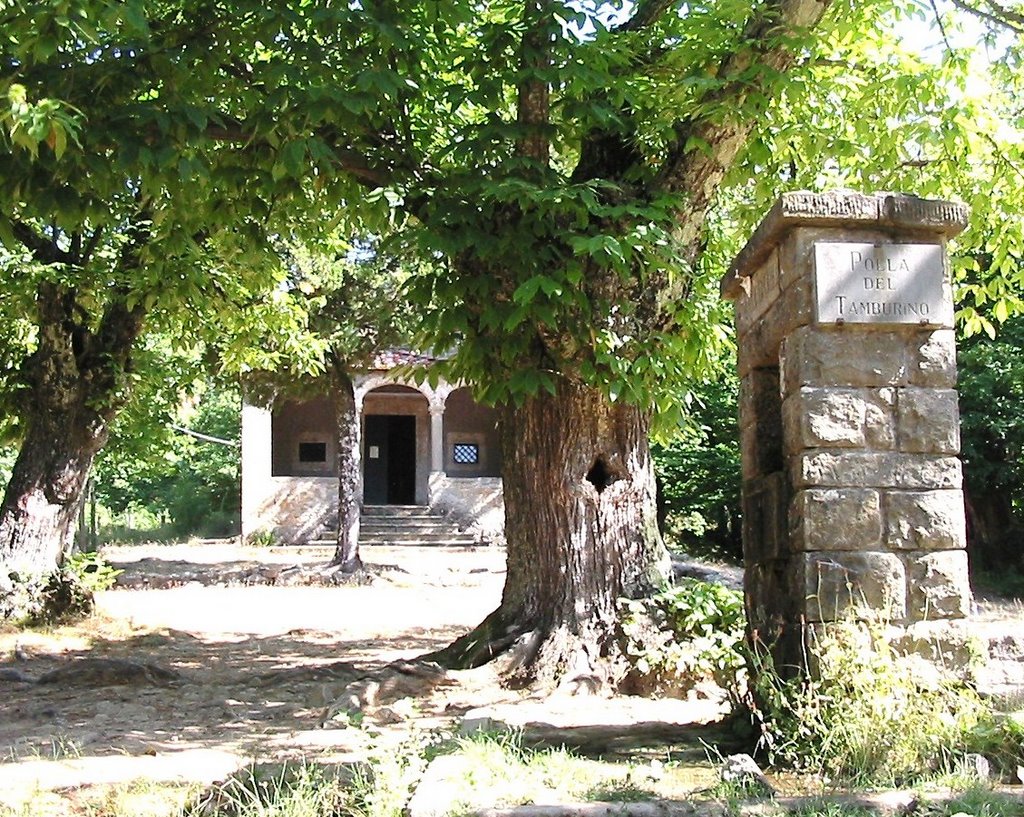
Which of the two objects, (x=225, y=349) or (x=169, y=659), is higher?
(x=225, y=349)

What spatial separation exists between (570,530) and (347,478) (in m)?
11.7

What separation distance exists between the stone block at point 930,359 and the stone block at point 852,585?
0.80 meters

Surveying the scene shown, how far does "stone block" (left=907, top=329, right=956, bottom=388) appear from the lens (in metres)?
4.74

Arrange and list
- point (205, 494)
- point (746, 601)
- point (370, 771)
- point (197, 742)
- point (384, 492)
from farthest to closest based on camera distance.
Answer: point (205, 494)
point (384, 492)
point (197, 742)
point (746, 601)
point (370, 771)

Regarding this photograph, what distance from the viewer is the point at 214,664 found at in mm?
9977

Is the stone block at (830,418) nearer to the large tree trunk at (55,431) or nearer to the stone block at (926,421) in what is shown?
the stone block at (926,421)

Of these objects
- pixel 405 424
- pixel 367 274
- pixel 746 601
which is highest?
pixel 367 274

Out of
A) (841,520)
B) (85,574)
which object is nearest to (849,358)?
(841,520)

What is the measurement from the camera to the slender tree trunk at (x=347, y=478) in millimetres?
18250

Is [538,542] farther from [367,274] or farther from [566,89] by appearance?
[367,274]

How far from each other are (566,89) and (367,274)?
10482mm

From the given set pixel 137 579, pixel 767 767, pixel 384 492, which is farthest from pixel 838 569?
pixel 384 492

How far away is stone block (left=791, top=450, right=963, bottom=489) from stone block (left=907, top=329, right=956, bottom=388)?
0.33 meters

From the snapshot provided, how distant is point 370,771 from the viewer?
14.2 feet
